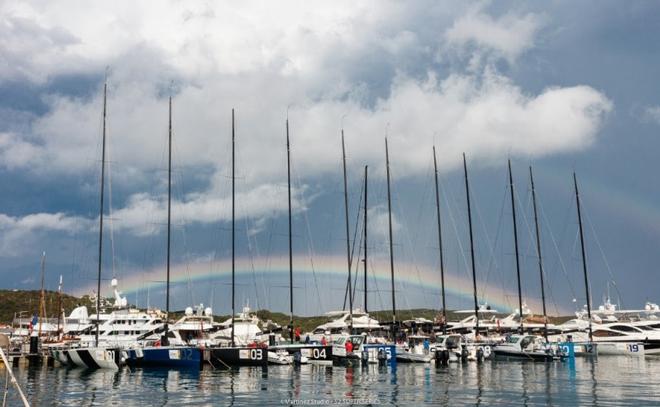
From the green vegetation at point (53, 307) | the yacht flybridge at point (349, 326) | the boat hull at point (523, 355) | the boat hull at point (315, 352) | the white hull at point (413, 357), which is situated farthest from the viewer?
the green vegetation at point (53, 307)

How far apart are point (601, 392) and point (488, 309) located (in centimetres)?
5336

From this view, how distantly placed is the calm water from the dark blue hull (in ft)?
3.96

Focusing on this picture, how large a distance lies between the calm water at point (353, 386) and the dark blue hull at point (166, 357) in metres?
1.21

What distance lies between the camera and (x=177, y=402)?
2992cm

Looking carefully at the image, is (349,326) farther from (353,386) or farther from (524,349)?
(353,386)

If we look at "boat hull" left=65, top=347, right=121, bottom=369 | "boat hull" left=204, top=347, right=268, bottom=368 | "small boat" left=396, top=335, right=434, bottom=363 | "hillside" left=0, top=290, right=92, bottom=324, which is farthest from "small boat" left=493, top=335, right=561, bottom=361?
"hillside" left=0, top=290, right=92, bottom=324

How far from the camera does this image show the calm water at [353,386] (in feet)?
99.2

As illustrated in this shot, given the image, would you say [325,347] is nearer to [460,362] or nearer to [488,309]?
[460,362]

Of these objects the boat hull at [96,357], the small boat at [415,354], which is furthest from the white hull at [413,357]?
the boat hull at [96,357]

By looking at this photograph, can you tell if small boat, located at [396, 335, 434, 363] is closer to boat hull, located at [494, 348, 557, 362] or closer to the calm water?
the calm water

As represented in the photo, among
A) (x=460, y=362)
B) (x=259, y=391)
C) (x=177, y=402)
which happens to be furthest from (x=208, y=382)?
(x=460, y=362)

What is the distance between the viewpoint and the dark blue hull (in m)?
49.3

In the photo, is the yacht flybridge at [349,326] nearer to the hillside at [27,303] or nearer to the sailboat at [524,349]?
the sailboat at [524,349]

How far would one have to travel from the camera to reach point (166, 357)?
164 feet
